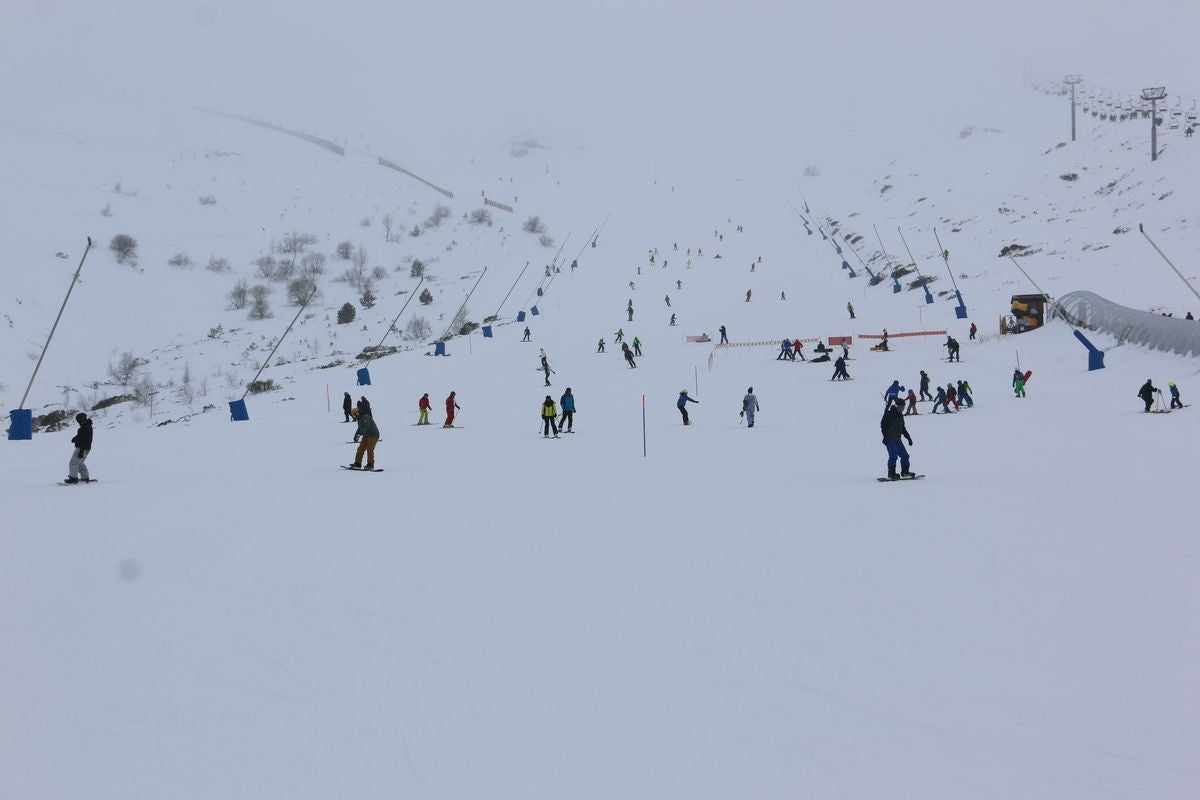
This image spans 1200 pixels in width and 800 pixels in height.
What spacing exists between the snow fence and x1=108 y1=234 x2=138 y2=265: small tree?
5496 centimetres

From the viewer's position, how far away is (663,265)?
209 feet

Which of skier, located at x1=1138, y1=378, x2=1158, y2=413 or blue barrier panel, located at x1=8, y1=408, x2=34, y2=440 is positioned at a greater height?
skier, located at x1=1138, y1=378, x2=1158, y2=413

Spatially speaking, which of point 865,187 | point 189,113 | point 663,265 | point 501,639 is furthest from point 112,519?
point 189,113

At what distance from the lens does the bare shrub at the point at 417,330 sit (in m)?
49.2

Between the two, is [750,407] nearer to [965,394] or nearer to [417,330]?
[965,394]

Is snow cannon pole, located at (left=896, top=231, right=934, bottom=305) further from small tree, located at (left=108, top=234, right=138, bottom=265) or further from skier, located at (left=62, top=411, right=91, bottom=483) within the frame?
small tree, located at (left=108, top=234, right=138, bottom=265)

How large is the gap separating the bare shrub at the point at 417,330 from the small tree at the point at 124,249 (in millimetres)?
20572

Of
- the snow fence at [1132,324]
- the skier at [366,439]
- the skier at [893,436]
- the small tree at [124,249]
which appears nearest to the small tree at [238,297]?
the small tree at [124,249]

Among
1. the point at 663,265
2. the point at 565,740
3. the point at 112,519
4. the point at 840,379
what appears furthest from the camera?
the point at 663,265

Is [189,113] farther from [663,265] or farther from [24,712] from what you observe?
[24,712]

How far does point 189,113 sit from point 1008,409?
112015 millimetres

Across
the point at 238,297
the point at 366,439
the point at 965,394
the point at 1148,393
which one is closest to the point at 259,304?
the point at 238,297

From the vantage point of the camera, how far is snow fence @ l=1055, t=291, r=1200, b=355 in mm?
24641

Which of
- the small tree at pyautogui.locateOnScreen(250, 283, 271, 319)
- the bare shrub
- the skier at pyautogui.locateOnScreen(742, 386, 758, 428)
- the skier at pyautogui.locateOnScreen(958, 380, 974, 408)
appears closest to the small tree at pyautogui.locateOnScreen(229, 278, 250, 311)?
the small tree at pyautogui.locateOnScreen(250, 283, 271, 319)
